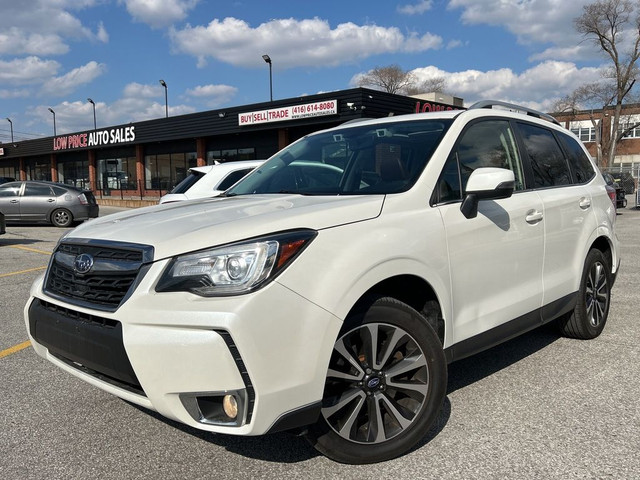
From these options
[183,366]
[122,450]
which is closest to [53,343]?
[122,450]

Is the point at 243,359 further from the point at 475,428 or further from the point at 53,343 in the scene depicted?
the point at 475,428

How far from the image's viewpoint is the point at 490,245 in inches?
126

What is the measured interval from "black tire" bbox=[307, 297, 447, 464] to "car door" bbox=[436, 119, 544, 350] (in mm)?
414

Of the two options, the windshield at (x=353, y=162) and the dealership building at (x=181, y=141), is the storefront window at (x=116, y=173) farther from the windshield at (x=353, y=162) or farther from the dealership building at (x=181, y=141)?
the windshield at (x=353, y=162)

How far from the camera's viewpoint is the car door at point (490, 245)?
3.02m

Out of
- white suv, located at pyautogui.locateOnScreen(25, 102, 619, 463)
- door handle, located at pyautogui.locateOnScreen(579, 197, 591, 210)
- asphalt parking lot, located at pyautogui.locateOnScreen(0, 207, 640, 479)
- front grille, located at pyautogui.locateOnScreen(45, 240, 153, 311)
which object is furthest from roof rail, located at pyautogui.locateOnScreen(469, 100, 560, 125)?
front grille, located at pyautogui.locateOnScreen(45, 240, 153, 311)

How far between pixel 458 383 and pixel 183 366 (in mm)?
2122

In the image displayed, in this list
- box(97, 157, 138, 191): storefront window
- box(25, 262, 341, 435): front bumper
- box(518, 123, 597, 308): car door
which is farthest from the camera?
box(97, 157, 138, 191): storefront window

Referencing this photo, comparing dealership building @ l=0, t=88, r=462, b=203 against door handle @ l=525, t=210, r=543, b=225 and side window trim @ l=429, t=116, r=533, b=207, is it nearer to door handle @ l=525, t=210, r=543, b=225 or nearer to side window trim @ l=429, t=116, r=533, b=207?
side window trim @ l=429, t=116, r=533, b=207

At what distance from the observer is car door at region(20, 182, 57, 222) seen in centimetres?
1655

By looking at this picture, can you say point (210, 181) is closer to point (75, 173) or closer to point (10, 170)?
point (75, 173)

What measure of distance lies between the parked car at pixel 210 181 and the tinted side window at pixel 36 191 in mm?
9712

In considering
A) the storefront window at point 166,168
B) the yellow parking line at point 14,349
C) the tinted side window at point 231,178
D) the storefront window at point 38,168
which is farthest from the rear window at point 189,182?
the storefront window at point 38,168

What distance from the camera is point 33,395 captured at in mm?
3566
